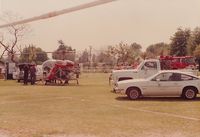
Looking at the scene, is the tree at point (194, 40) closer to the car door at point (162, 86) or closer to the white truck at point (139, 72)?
the white truck at point (139, 72)

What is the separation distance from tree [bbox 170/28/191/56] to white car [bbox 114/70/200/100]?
73.9 metres

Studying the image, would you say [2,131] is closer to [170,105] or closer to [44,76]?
[170,105]

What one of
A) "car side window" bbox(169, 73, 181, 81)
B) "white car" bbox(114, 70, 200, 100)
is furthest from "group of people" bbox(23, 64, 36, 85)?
"car side window" bbox(169, 73, 181, 81)

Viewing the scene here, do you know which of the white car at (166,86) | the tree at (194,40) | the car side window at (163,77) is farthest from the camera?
the tree at (194,40)

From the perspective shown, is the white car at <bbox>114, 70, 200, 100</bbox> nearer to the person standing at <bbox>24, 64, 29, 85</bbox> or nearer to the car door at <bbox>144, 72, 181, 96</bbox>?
the car door at <bbox>144, 72, 181, 96</bbox>

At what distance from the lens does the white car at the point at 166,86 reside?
822 inches

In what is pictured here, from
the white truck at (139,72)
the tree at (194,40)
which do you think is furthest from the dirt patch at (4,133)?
the tree at (194,40)

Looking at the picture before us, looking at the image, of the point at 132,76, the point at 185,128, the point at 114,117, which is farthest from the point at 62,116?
the point at 132,76

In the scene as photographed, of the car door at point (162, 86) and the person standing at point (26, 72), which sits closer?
the car door at point (162, 86)

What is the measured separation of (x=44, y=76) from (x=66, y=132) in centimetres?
2648

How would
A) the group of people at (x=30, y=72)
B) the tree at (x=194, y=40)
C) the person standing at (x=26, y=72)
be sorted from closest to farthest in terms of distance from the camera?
the person standing at (x=26, y=72)
the group of people at (x=30, y=72)
the tree at (x=194, y=40)

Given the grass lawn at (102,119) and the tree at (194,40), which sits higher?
the tree at (194,40)

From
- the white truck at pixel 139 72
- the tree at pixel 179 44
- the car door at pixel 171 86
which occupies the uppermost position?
the tree at pixel 179 44

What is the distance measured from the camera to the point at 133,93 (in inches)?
830
